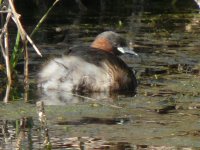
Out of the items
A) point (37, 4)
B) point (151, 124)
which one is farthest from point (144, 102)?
point (37, 4)

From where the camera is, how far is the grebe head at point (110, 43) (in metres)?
9.33

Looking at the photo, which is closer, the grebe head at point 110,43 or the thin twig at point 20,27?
the thin twig at point 20,27

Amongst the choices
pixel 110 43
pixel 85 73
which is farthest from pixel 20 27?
pixel 110 43

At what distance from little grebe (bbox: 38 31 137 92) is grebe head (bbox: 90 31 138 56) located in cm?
71

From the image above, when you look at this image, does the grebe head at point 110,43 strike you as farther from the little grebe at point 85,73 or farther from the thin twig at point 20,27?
the thin twig at point 20,27

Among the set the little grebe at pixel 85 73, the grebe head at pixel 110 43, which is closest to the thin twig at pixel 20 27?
the little grebe at pixel 85 73

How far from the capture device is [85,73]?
8.20 meters

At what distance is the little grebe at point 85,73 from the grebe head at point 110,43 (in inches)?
27.8

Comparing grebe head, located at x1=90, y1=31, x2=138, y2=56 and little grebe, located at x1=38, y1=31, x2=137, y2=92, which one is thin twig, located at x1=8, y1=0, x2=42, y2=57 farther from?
grebe head, located at x1=90, y1=31, x2=138, y2=56

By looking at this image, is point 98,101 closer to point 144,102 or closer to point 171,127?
point 144,102

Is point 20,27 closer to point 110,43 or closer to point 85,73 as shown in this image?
point 85,73

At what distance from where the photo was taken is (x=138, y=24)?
13531mm

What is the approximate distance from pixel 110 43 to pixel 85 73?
4.11 ft

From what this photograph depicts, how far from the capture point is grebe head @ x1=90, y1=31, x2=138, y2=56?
9.33 metres
